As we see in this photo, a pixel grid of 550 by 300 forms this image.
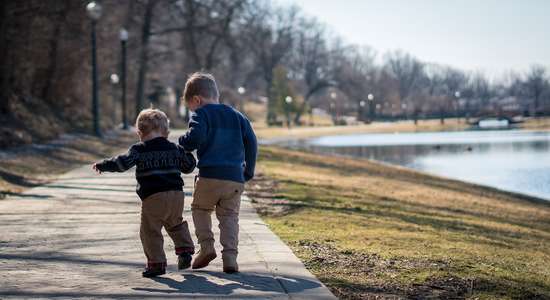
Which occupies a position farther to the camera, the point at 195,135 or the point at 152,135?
the point at 152,135

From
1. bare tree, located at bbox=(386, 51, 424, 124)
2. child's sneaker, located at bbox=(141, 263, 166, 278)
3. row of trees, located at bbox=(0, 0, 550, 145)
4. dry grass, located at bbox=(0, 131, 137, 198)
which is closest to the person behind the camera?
child's sneaker, located at bbox=(141, 263, 166, 278)

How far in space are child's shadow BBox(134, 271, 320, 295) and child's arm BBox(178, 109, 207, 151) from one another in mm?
923

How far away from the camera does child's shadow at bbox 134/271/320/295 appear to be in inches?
215

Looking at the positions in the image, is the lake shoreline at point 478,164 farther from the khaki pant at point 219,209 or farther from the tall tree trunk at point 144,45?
the khaki pant at point 219,209

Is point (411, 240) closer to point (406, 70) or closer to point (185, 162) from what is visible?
point (185, 162)

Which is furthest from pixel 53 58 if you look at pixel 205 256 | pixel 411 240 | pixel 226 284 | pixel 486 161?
pixel 226 284

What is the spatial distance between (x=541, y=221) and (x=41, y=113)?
19.9 meters

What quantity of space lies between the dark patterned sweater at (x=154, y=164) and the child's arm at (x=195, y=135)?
0.13 metres

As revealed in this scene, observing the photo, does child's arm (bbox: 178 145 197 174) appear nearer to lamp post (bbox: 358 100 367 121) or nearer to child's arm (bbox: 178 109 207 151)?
child's arm (bbox: 178 109 207 151)

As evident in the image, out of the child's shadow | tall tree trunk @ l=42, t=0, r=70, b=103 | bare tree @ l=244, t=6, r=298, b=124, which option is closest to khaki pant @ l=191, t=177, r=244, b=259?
the child's shadow

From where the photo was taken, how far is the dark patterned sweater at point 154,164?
19.8ft

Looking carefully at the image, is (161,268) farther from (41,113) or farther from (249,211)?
(41,113)

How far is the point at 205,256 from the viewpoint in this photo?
612cm

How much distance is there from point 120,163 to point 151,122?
366mm
